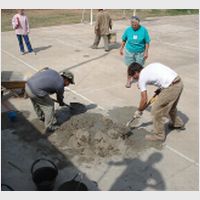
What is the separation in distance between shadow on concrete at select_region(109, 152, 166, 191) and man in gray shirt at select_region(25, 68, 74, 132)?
1.69m

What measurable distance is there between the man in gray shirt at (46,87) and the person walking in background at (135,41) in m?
2.91

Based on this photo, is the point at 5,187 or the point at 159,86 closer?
the point at 5,187

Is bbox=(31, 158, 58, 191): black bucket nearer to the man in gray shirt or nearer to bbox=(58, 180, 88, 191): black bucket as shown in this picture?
bbox=(58, 180, 88, 191): black bucket

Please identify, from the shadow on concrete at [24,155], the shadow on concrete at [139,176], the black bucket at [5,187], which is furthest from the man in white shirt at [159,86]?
the black bucket at [5,187]

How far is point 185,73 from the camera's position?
34.0ft

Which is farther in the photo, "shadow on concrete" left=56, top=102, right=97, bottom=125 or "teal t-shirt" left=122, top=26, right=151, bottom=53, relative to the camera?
"teal t-shirt" left=122, top=26, right=151, bottom=53

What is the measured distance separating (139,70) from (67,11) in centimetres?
2204

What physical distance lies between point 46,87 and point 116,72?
15.7 feet

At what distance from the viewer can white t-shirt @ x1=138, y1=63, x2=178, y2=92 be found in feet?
17.8

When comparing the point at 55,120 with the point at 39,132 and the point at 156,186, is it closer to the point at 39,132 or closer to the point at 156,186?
the point at 39,132

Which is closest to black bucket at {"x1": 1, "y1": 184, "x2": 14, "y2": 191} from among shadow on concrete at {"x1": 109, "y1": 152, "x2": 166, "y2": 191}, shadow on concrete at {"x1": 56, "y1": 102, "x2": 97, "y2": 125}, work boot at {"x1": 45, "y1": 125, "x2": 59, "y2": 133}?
shadow on concrete at {"x1": 109, "y1": 152, "x2": 166, "y2": 191}

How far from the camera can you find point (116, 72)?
34.0ft

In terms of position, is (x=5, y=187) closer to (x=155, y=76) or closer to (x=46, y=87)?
(x=46, y=87)

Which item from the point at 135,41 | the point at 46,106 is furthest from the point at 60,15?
the point at 46,106
